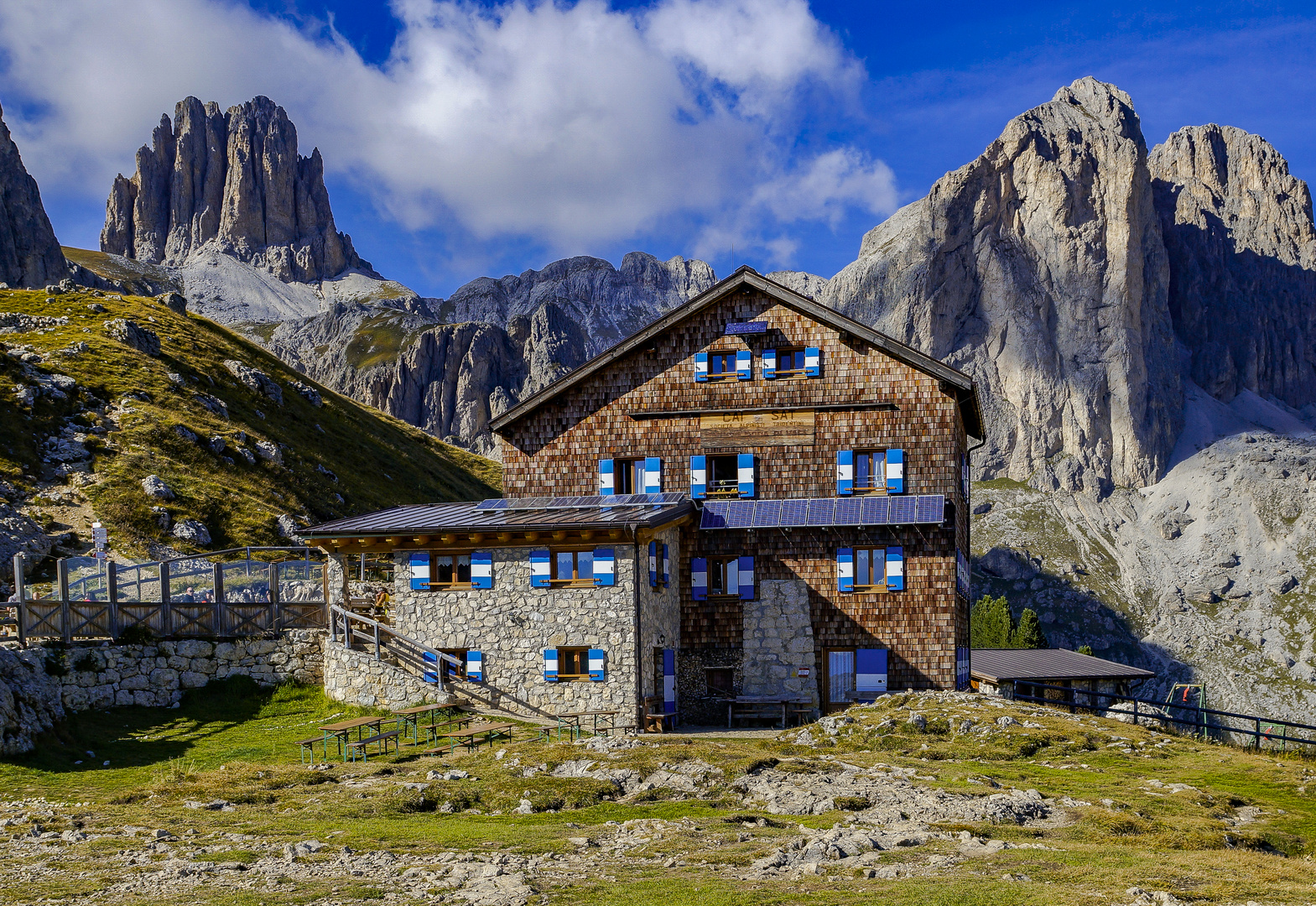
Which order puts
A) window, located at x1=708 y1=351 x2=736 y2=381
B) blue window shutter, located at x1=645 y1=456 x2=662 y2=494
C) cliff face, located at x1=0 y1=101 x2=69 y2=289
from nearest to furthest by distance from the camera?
blue window shutter, located at x1=645 y1=456 x2=662 y2=494
window, located at x1=708 y1=351 x2=736 y2=381
cliff face, located at x1=0 y1=101 x2=69 y2=289

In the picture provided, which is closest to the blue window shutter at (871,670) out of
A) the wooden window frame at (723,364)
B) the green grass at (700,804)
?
the green grass at (700,804)

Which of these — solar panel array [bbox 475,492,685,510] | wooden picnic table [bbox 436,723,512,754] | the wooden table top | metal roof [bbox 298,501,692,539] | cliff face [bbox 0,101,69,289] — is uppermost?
cliff face [bbox 0,101,69,289]

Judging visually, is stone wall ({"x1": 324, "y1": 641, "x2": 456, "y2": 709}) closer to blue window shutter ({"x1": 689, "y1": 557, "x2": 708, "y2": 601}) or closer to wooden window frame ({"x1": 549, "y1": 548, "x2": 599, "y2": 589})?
wooden window frame ({"x1": 549, "y1": 548, "x2": 599, "y2": 589})

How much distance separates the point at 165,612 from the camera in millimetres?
33031

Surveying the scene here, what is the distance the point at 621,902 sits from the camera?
1362 cm

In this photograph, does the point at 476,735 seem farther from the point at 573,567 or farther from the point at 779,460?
the point at 779,460

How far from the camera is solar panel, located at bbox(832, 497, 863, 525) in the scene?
36031 millimetres

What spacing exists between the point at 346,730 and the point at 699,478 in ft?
51.5

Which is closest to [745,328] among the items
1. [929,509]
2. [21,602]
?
[929,509]

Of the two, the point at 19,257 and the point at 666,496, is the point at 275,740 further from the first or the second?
the point at 19,257

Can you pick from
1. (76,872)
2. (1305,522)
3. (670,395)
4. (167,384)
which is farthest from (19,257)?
(1305,522)

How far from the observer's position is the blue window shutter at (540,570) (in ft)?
107

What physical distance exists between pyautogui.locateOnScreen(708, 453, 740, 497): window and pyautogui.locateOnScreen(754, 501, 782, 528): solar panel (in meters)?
1.15

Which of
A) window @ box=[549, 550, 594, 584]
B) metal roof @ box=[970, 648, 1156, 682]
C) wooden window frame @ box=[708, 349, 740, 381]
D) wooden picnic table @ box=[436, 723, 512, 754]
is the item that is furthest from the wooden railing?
metal roof @ box=[970, 648, 1156, 682]
